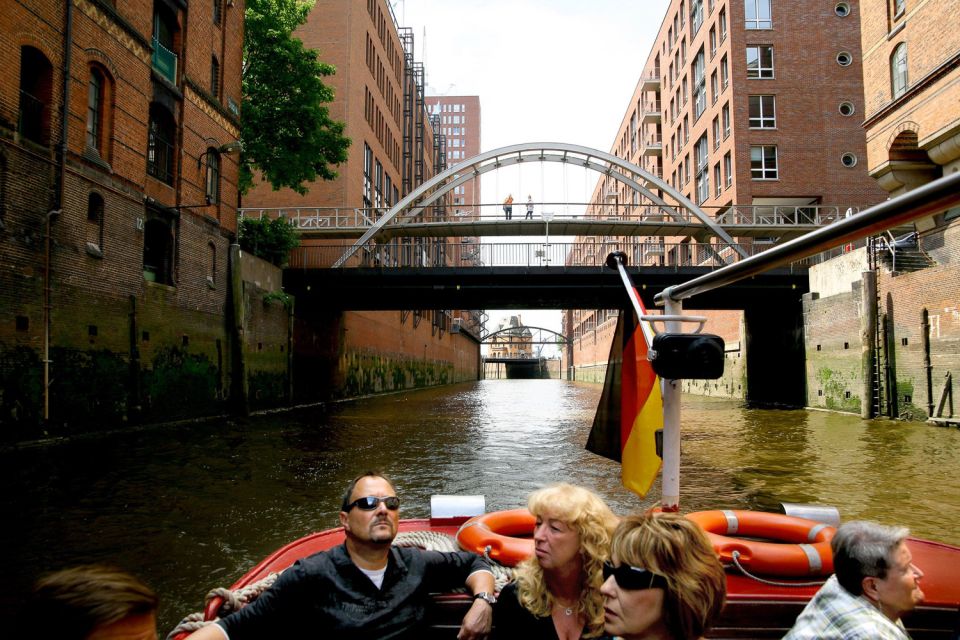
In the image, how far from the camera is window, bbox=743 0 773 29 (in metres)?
34.5

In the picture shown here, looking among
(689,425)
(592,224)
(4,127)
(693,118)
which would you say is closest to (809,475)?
(689,425)

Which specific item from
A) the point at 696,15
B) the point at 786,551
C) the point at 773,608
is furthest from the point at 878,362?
the point at 696,15

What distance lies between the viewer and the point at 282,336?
23.6m

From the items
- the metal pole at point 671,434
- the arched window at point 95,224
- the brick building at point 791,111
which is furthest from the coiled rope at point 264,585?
the brick building at point 791,111

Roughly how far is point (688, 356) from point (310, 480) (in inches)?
288

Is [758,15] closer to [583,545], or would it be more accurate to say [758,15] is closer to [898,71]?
[898,71]

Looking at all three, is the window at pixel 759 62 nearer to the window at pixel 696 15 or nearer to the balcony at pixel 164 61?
the window at pixel 696 15

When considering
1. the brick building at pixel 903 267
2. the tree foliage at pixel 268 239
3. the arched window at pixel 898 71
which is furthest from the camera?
the tree foliage at pixel 268 239

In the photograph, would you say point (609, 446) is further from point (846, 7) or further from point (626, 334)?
point (846, 7)

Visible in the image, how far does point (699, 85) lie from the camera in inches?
1623

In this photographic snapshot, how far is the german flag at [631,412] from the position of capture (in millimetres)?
4242

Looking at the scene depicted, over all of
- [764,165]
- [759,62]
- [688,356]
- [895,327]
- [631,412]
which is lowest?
[631,412]

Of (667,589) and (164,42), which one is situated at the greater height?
(164,42)

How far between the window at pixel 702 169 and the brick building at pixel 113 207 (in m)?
28.9
